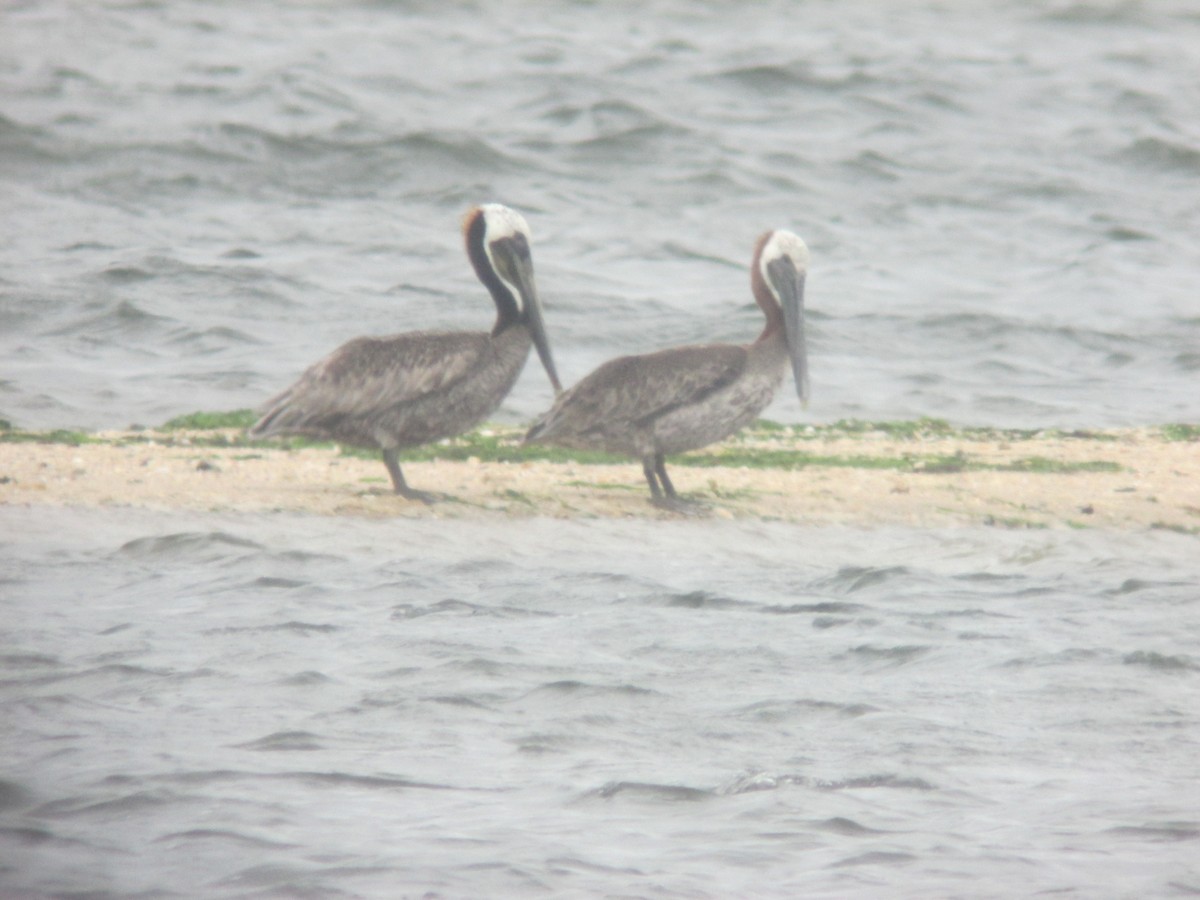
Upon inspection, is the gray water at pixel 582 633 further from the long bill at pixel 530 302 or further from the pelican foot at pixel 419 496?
the long bill at pixel 530 302

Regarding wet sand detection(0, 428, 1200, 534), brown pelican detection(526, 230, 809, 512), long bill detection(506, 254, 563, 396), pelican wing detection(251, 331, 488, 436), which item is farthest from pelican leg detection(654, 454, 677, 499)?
pelican wing detection(251, 331, 488, 436)

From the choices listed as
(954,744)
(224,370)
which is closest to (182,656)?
(954,744)

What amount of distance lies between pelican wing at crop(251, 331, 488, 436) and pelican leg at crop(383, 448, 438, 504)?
0.27 m

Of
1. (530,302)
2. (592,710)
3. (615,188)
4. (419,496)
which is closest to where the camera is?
(592,710)

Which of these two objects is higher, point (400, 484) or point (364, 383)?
point (364, 383)

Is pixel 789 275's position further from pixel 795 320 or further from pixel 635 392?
pixel 635 392

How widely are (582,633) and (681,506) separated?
Result: 226 centimetres

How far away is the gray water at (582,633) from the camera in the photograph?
5184mm

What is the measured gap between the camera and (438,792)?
556cm

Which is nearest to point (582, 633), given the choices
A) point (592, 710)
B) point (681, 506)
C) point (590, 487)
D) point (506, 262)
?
point (592, 710)

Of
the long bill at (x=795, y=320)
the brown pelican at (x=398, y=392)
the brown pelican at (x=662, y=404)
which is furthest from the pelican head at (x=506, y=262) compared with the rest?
the long bill at (x=795, y=320)

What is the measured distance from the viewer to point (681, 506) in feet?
32.0

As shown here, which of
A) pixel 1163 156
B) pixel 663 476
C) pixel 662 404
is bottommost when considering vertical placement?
pixel 1163 156

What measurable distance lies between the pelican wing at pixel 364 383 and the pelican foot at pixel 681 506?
122 centimetres
